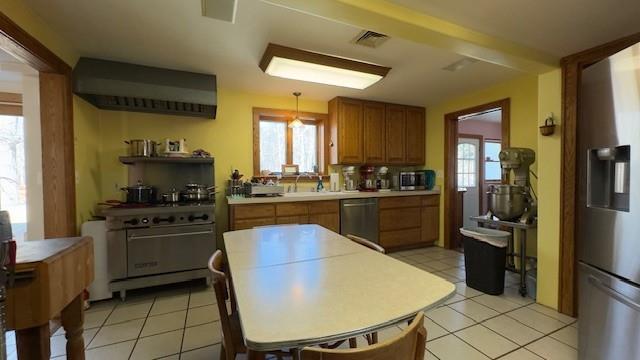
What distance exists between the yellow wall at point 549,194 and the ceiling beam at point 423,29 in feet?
0.64

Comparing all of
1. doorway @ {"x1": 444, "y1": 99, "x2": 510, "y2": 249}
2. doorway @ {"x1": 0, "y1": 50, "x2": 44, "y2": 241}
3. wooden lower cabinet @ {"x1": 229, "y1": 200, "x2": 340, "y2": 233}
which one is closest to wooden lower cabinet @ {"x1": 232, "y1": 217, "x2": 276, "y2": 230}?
wooden lower cabinet @ {"x1": 229, "y1": 200, "x2": 340, "y2": 233}

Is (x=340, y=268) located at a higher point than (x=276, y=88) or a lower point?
lower

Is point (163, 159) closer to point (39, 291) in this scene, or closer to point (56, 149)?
point (56, 149)

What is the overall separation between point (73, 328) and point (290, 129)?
308 cm

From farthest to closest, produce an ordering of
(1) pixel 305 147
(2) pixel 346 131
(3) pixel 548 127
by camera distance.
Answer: (1) pixel 305 147, (2) pixel 346 131, (3) pixel 548 127

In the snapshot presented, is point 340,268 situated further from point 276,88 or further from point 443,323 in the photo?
point 276,88

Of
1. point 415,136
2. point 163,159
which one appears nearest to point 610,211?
point 415,136

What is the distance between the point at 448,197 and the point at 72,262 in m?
4.26

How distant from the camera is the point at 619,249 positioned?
Answer: 4.24 feet

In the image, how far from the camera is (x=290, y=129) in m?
3.95

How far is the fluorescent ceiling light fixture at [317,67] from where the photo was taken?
7.66 ft

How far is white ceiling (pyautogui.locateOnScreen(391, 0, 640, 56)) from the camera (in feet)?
5.37

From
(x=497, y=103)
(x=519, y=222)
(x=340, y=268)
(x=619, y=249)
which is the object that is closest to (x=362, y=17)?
(x=340, y=268)

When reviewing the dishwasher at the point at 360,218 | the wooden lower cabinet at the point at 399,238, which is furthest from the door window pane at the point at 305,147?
the wooden lower cabinet at the point at 399,238
